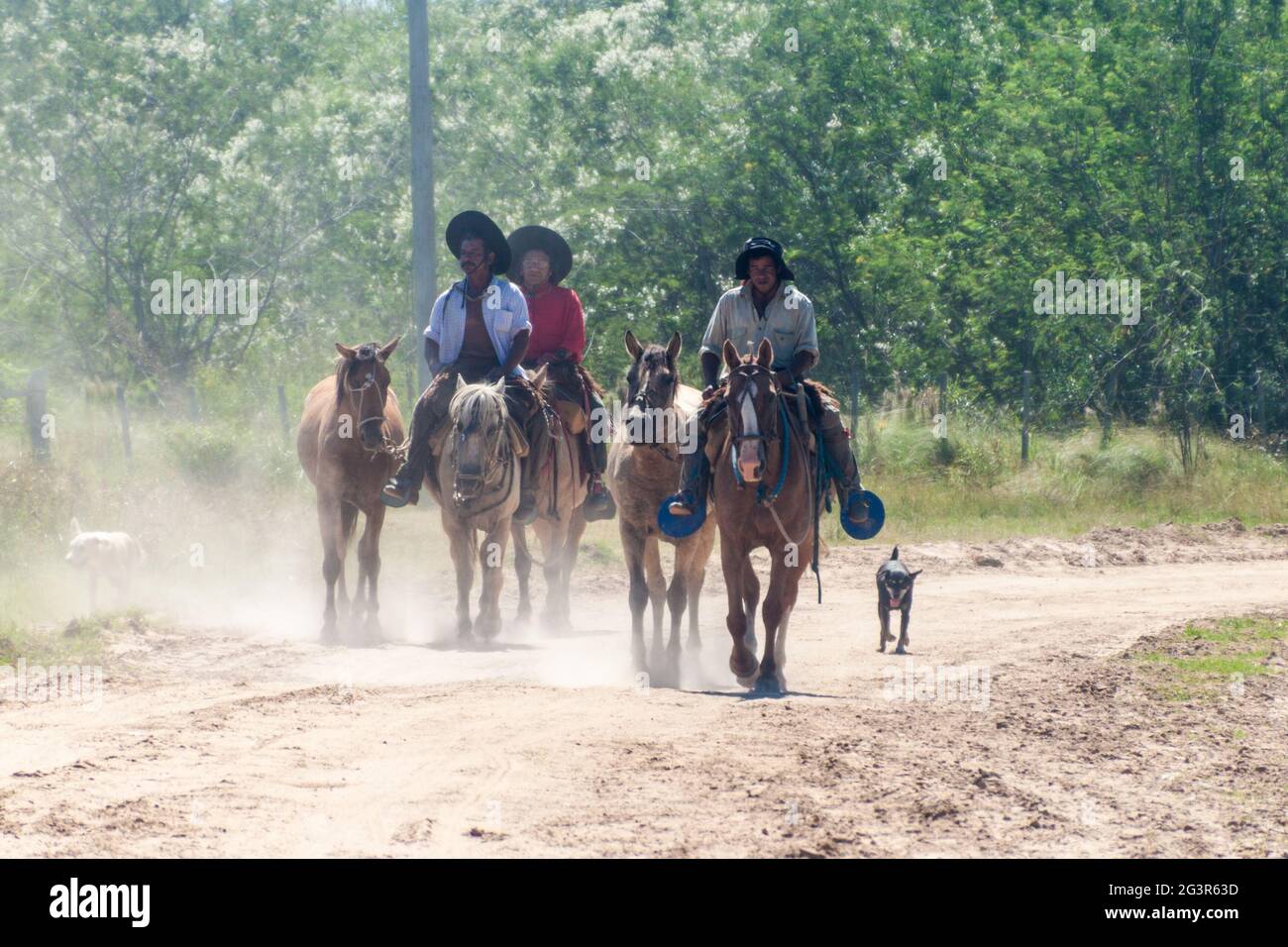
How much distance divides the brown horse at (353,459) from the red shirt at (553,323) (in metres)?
1.43

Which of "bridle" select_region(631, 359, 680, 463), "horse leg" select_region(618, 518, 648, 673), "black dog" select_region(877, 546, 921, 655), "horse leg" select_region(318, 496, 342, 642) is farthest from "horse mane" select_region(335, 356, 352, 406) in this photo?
"black dog" select_region(877, 546, 921, 655)

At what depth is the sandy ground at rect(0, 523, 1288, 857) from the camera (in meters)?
6.68

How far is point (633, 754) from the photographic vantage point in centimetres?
812

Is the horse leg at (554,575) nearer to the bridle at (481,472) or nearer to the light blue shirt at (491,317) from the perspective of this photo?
the bridle at (481,472)

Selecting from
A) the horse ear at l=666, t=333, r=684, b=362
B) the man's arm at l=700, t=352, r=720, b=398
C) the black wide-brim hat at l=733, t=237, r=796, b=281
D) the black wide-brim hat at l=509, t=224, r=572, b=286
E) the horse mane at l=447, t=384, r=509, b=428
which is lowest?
the horse mane at l=447, t=384, r=509, b=428

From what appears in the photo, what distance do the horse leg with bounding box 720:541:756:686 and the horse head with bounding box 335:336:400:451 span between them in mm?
3923

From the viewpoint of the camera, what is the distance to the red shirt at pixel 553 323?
14.4m

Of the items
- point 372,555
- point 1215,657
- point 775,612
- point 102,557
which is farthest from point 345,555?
point 1215,657

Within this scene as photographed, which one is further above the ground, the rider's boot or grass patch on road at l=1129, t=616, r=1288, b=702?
the rider's boot

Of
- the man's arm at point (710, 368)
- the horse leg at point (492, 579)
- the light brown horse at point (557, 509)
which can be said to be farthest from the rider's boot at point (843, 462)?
the horse leg at point (492, 579)

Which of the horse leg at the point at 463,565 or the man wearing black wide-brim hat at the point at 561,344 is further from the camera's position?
the man wearing black wide-brim hat at the point at 561,344

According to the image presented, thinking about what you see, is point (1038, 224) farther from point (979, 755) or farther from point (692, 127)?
point (979, 755)

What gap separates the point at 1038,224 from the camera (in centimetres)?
2622

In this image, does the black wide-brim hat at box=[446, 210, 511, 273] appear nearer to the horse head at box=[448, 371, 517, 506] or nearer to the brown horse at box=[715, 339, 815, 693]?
the horse head at box=[448, 371, 517, 506]
